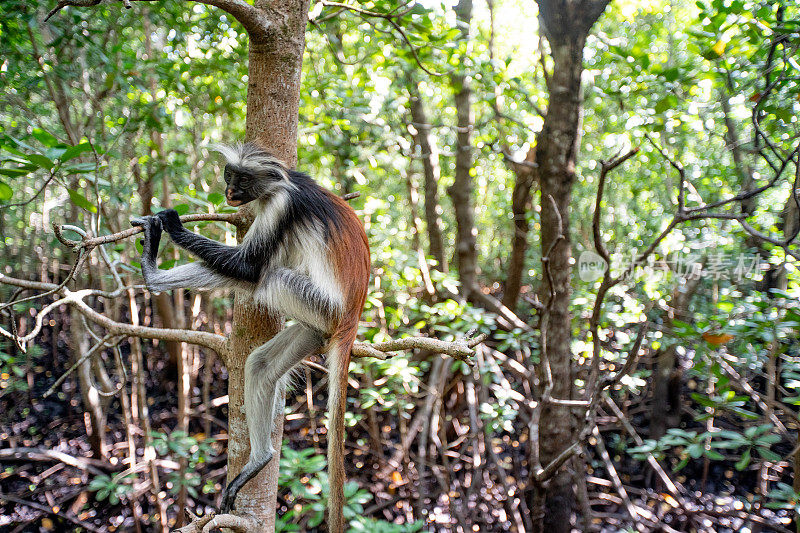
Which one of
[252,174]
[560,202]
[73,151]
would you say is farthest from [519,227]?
[73,151]

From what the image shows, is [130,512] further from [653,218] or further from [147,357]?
[653,218]

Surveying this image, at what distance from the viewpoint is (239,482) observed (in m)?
2.45

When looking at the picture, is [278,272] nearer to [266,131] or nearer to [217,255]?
[217,255]

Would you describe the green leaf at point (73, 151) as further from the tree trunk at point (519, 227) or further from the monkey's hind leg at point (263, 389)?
the tree trunk at point (519, 227)

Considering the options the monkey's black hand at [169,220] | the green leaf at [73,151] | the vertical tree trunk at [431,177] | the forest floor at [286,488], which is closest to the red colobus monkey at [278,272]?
the monkey's black hand at [169,220]

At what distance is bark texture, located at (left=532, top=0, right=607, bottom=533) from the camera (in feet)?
14.4

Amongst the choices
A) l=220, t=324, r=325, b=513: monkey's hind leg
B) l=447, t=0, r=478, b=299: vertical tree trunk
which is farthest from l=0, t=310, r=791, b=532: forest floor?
l=220, t=324, r=325, b=513: monkey's hind leg

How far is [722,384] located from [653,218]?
354cm

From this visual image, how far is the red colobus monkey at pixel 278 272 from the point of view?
251cm

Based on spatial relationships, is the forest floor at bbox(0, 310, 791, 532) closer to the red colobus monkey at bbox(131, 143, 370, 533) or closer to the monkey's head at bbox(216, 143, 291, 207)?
the red colobus monkey at bbox(131, 143, 370, 533)

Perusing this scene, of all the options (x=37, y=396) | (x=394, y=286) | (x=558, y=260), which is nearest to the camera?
(x=558, y=260)

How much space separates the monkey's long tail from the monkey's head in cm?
77

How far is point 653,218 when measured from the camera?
22.0ft

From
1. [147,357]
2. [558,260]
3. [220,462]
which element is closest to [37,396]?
[147,357]
